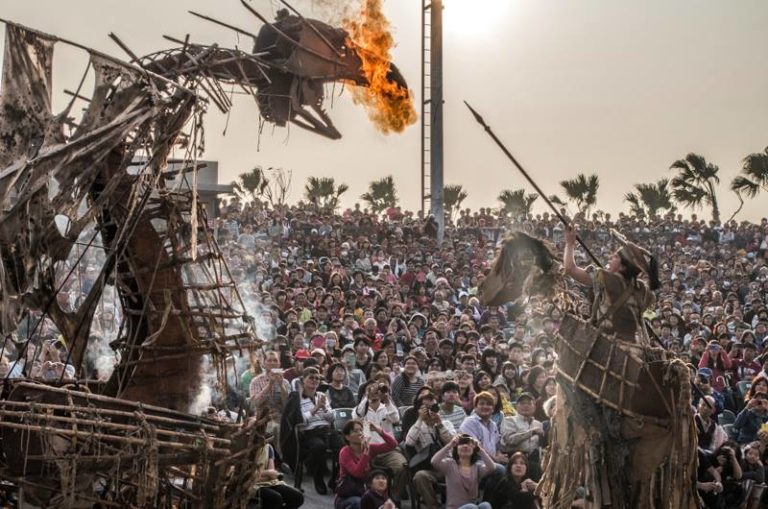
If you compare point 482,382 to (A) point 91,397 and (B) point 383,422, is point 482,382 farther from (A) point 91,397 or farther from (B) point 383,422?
(A) point 91,397

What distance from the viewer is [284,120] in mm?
11656

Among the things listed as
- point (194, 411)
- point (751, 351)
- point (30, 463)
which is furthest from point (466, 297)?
point (30, 463)

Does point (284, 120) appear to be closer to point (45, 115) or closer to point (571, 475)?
point (45, 115)

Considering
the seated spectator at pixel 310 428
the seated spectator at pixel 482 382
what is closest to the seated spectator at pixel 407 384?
the seated spectator at pixel 482 382

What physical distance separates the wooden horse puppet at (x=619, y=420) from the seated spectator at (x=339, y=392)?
15.0ft

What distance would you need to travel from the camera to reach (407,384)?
1462 cm

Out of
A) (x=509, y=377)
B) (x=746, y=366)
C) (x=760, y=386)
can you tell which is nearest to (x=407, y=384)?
(x=509, y=377)

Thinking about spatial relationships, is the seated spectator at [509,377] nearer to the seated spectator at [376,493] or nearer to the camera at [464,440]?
the camera at [464,440]

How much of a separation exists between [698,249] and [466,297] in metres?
10.7

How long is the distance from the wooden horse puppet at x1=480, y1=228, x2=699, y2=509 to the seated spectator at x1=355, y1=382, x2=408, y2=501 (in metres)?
2.83

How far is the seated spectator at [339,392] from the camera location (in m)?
14.1

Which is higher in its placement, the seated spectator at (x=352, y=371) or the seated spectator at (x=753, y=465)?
the seated spectator at (x=352, y=371)

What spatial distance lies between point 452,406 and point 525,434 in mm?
1096

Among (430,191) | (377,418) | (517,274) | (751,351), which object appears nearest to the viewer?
(517,274)
